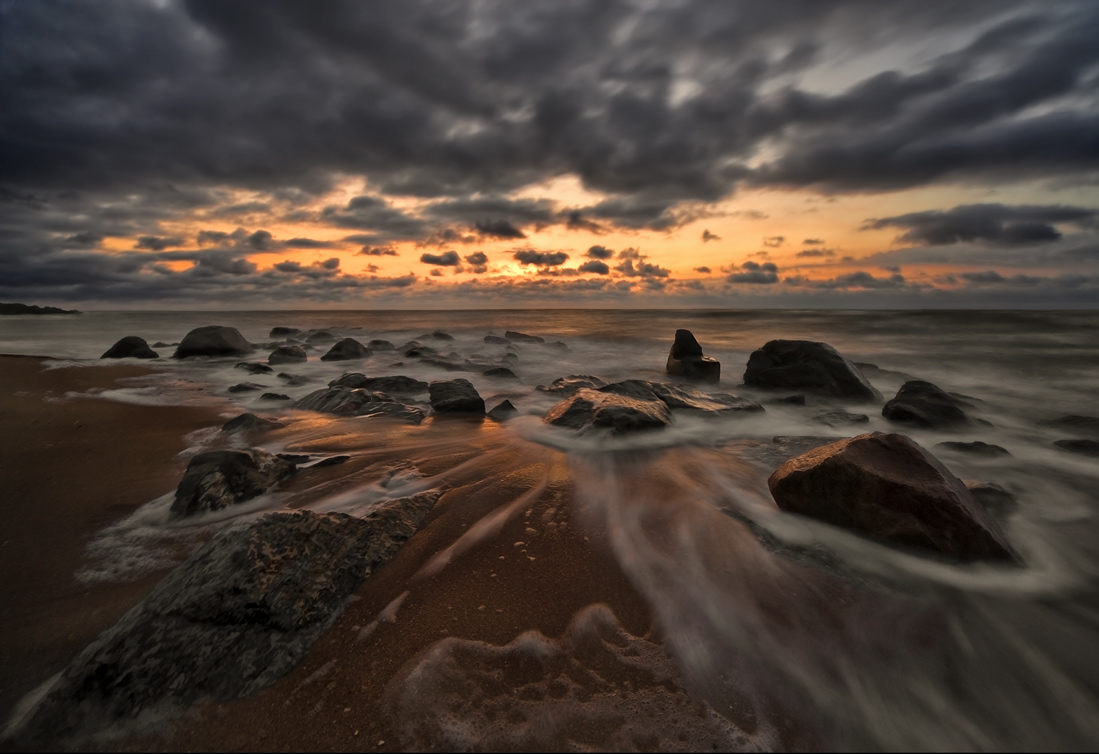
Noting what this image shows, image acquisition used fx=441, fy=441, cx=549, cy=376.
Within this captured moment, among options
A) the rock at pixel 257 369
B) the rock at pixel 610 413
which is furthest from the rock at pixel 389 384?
the rock at pixel 257 369

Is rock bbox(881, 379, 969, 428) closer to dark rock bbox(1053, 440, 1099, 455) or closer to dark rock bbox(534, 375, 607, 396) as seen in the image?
dark rock bbox(1053, 440, 1099, 455)

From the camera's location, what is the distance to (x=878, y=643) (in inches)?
78.2

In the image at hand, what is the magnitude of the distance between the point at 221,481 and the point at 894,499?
4.53 metres

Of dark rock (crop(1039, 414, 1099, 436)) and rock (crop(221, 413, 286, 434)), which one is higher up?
rock (crop(221, 413, 286, 434))

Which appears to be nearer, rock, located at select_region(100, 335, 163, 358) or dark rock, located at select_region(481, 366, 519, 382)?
dark rock, located at select_region(481, 366, 519, 382)

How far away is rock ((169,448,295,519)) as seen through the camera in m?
2.99

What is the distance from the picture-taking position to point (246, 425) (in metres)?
5.08

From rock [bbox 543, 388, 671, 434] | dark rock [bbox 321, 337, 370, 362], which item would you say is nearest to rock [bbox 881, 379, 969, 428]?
rock [bbox 543, 388, 671, 434]

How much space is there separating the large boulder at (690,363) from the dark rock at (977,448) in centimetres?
483

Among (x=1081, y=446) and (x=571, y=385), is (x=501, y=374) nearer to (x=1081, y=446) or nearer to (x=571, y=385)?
(x=571, y=385)

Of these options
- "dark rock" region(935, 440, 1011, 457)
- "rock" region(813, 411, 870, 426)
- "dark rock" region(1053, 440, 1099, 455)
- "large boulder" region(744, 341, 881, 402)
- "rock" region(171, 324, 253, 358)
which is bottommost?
"dark rock" region(1053, 440, 1099, 455)

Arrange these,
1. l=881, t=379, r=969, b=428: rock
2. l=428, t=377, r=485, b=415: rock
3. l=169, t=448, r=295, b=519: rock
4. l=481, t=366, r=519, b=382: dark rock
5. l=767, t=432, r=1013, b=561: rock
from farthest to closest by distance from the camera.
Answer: l=481, t=366, r=519, b=382: dark rock < l=428, t=377, r=485, b=415: rock < l=881, t=379, r=969, b=428: rock < l=169, t=448, r=295, b=519: rock < l=767, t=432, r=1013, b=561: rock

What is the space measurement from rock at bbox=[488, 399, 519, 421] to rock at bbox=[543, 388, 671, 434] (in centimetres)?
54

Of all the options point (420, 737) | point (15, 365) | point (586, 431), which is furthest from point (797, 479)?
point (15, 365)
